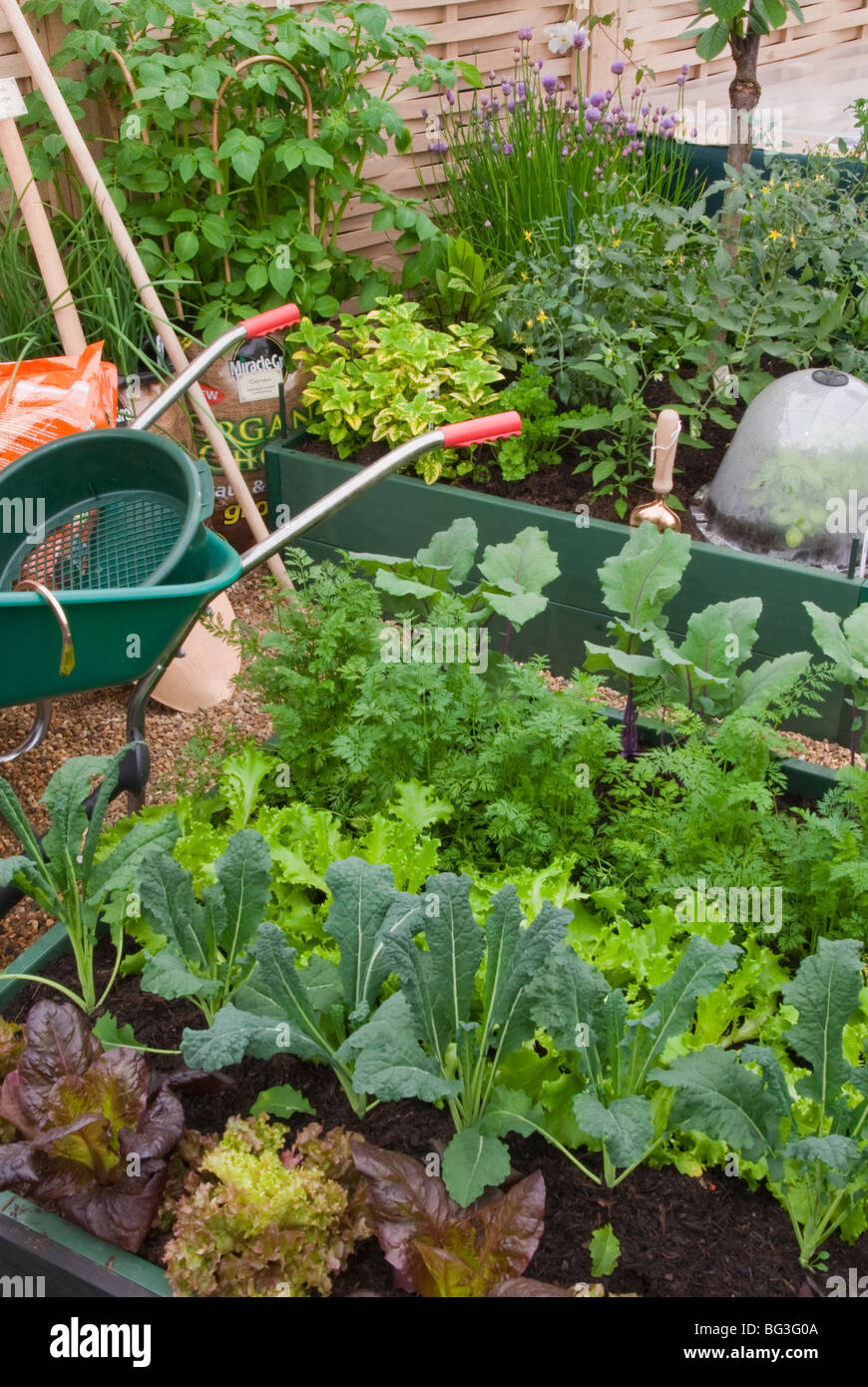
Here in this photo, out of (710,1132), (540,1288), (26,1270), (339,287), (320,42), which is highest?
(320,42)

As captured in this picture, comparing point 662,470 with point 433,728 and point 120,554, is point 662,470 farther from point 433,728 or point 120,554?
point 120,554

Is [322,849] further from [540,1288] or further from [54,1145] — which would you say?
[540,1288]

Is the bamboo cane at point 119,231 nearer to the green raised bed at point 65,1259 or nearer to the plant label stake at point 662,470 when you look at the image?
the plant label stake at point 662,470

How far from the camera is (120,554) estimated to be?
2557mm

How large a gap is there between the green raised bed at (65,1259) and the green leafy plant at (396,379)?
89.8 inches

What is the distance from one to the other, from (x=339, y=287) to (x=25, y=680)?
2.30 meters

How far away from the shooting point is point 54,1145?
162 cm

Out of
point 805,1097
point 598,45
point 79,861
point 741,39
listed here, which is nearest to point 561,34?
point 598,45

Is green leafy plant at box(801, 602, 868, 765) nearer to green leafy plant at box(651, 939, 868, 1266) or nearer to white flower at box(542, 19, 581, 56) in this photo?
green leafy plant at box(651, 939, 868, 1266)

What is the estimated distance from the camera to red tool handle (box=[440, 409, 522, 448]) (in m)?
2.37

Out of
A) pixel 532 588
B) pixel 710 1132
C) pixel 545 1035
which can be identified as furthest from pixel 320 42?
pixel 710 1132

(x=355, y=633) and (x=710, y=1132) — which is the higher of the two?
(x=355, y=633)

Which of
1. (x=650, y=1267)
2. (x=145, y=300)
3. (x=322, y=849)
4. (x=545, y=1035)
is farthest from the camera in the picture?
(x=145, y=300)

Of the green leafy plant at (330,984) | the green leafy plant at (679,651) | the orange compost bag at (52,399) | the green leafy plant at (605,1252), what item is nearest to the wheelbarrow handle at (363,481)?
the green leafy plant at (679,651)
